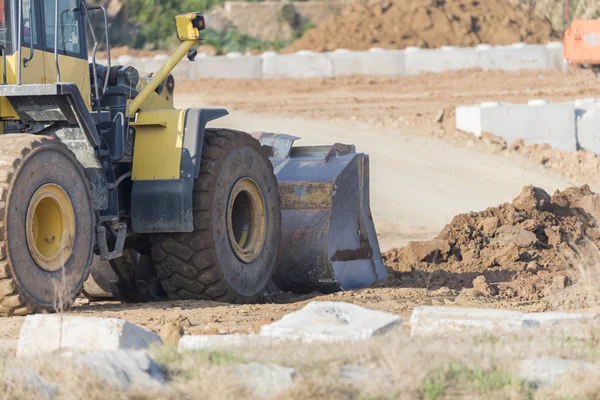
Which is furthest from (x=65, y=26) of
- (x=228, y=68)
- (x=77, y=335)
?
(x=228, y=68)

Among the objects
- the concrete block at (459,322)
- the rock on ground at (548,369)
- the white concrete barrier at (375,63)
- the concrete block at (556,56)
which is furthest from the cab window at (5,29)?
the concrete block at (556,56)

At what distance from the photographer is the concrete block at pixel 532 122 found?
1862 centimetres

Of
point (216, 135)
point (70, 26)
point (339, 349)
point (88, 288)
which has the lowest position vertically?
point (88, 288)

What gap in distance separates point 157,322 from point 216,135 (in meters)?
2.14

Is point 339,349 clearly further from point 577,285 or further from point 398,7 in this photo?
point 398,7

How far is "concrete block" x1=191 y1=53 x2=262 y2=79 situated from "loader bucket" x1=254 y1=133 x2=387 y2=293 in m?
16.4

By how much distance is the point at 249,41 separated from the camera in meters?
33.1

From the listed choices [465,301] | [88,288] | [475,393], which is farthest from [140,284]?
[475,393]

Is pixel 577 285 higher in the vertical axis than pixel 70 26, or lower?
lower

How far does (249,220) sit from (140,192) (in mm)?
1248

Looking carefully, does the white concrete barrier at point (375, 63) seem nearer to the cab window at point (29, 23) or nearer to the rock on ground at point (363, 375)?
the cab window at point (29, 23)

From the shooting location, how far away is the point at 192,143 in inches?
328

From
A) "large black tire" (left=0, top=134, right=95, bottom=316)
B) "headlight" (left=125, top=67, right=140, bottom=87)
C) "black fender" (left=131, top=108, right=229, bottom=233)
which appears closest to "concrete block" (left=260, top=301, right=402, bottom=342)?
"large black tire" (left=0, top=134, right=95, bottom=316)

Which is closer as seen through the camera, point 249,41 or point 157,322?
point 157,322
